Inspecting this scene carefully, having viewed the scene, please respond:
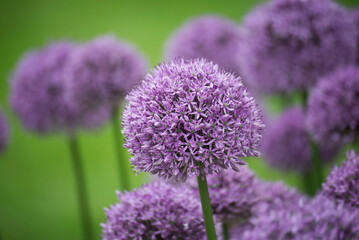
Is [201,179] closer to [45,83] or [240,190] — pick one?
[240,190]

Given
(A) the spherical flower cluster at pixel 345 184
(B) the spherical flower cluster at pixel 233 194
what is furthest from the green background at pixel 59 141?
(A) the spherical flower cluster at pixel 345 184

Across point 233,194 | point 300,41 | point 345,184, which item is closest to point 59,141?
point 300,41

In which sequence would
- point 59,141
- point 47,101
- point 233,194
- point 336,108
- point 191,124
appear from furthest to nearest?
point 59,141 < point 47,101 < point 336,108 < point 233,194 < point 191,124

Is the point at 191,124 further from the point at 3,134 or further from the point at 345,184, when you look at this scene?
the point at 3,134

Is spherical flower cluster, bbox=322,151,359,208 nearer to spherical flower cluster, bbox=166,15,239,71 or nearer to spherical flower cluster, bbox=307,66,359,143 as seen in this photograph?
spherical flower cluster, bbox=307,66,359,143

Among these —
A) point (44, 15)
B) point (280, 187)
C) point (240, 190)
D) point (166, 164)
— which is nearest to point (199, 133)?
point (166, 164)

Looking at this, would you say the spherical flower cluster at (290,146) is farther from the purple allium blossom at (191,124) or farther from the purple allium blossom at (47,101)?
the purple allium blossom at (191,124)
